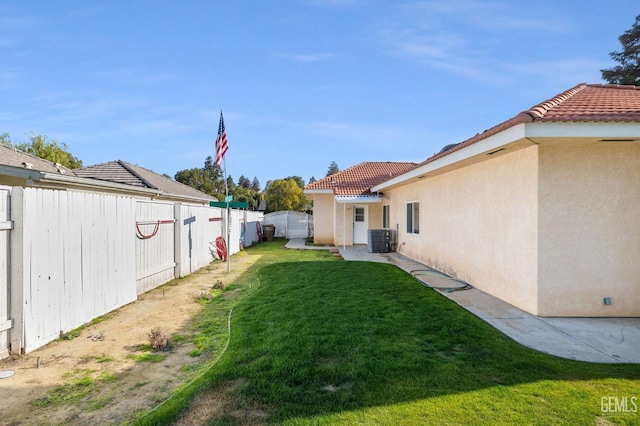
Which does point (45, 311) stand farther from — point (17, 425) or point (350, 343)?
point (350, 343)

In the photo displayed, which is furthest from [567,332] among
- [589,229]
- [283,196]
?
[283,196]

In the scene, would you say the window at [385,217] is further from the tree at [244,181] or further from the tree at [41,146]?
the tree at [244,181]

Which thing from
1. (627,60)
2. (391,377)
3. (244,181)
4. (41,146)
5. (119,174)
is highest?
(627,60)

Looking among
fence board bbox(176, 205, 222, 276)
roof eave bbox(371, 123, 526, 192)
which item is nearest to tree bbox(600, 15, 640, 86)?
roof eave bbox(371, 123, 526, 192)

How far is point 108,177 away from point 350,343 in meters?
15.1

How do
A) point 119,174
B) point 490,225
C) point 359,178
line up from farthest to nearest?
point 359,178 < point 119,174 < point 490,225

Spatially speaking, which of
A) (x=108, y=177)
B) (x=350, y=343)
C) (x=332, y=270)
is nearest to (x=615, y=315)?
(x=350, y=343)

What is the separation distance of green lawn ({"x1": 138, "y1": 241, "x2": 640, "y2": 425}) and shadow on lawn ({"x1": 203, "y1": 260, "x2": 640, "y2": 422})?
0.01 meters

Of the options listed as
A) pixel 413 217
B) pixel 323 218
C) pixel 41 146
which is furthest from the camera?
pixel 41 146

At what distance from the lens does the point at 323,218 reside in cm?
2003

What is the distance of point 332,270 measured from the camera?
412 inches

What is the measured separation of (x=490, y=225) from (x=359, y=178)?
13091 millimetres

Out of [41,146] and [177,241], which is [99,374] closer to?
[177,241]

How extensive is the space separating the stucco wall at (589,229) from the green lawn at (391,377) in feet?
5.76
